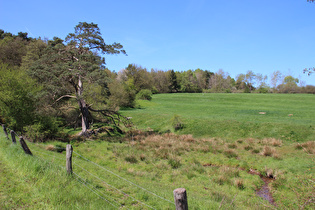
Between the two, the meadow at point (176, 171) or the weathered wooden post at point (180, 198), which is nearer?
the weathered wooden post at point (180, 198)

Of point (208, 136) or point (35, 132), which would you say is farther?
point (208, 136)

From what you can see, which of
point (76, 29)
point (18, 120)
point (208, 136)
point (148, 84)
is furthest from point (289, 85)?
point (18, 120)

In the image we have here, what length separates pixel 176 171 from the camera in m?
12.0

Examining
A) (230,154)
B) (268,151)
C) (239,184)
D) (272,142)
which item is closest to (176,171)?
(239,184)

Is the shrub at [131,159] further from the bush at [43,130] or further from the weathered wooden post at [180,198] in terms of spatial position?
the weathered wooden post at [180,198]

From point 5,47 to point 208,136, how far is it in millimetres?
42313

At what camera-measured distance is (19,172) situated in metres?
6.84

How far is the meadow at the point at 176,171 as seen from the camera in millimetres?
5611

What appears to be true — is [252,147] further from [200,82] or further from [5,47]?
[200,82]

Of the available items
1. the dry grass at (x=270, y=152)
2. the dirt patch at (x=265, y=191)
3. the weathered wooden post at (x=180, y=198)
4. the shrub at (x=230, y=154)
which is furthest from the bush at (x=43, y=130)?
the dry grass at (x=270, y=152)

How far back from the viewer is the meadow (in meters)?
5.61

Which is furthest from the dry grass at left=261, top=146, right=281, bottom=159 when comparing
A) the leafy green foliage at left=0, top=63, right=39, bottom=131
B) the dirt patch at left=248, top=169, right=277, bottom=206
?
the leafy green foliage at left=0, top=63, right=39, bottom=131

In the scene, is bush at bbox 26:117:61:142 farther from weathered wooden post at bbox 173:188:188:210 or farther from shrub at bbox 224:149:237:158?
weathered wooden post at bbox 173:188:188:210

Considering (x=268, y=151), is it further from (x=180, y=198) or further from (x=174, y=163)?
(x=180, y=198)
